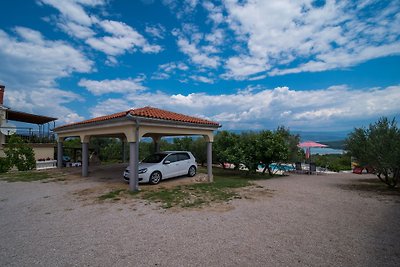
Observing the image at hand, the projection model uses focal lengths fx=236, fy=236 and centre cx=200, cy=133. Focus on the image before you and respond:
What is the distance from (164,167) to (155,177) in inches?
27.5

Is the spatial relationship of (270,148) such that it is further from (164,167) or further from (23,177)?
(23,177)

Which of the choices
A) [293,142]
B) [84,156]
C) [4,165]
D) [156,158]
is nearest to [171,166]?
[156,158]

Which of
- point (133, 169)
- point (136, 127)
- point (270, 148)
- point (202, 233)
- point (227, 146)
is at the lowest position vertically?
point (202, 233)

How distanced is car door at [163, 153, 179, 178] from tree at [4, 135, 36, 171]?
12081mm

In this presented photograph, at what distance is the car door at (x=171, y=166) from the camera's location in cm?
1159

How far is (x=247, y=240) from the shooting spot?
4598 millimetres

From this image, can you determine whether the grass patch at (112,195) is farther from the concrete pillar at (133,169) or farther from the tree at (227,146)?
the tree at (227,146)

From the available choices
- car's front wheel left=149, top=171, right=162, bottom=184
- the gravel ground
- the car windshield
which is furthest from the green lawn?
the car windshield

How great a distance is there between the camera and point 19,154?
1691 cm

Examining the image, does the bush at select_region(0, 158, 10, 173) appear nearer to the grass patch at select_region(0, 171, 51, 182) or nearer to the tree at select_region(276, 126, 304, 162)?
the grass patch at select_region(0, 171, 51, 182)

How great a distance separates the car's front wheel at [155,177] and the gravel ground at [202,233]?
285cm

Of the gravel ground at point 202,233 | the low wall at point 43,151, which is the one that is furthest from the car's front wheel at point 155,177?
the low wall at point 43,151

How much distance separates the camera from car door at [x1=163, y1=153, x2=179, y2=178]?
38.0 feet

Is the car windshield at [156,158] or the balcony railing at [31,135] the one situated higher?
the balcony railing at [31,135]
